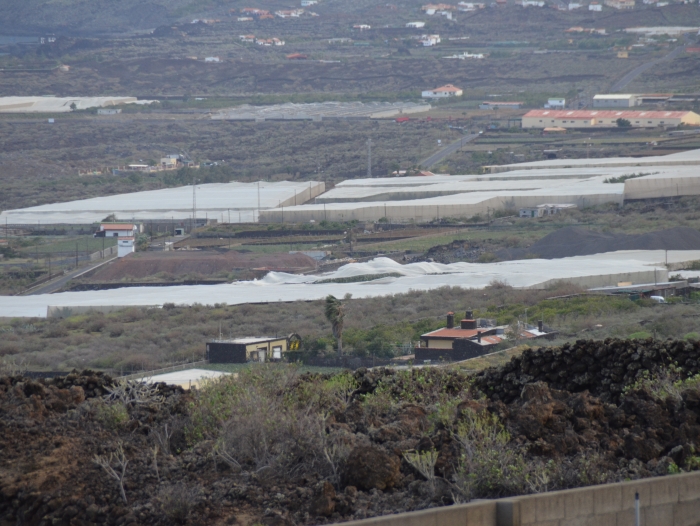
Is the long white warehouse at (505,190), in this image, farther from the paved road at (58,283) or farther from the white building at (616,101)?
the white building at (616,101)

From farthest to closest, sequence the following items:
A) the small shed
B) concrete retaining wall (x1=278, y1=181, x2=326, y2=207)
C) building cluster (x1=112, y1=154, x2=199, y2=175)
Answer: building cluster (x1=112, y1=154, x2=199, y2=175)
concrete retaining wall (x1=278, y1=181, x2=326, y2=207)
the small shed

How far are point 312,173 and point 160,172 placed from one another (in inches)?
377

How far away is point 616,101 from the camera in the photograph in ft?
274

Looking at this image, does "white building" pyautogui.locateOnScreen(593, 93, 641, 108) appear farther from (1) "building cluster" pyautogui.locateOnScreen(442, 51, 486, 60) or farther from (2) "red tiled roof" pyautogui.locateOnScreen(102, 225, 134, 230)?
(2) "red tiled roof" pyautogui.locateOnScreen(102, 225, 134, 230)

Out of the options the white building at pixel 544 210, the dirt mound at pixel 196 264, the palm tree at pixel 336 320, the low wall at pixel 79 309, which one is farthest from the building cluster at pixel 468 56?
the palm tree at pixel 336 320

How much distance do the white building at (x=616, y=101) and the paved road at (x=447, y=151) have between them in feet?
42.7

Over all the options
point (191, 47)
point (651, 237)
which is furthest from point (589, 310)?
point (191, 47)

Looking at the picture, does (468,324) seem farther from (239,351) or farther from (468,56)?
(468,56)

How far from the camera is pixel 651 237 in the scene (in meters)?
34.7

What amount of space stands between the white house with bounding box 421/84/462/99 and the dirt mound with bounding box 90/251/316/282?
62.8 meters

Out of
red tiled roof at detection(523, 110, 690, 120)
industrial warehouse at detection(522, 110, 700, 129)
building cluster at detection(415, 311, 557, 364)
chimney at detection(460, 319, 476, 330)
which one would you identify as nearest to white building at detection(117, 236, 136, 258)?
building cluster at detection(415, 311, 557, 364)

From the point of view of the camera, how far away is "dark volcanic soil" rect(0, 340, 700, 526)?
6797 mm

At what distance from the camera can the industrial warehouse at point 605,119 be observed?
72.1m

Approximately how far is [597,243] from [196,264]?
12.3m
